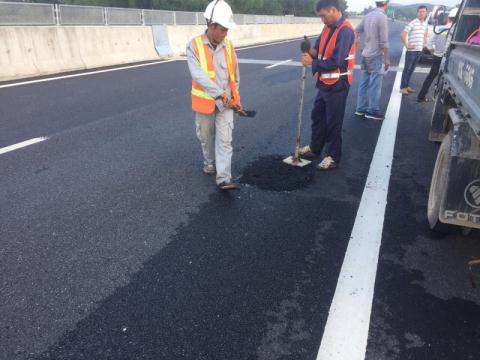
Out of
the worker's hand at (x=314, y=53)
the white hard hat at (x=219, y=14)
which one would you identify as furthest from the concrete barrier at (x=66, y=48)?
the worker's hand at (x=314, y=53)

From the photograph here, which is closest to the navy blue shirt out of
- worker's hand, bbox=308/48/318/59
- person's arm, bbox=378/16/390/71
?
worker's hand, bbox=308/48/318/59

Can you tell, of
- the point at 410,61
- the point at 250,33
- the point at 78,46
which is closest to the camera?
the point at 410,61

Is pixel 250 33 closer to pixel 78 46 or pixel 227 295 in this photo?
pixel 78 46

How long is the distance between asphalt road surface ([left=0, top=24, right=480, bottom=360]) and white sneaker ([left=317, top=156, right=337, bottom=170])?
11 cm

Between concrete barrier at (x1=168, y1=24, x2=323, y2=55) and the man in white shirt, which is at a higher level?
the man in white shirt

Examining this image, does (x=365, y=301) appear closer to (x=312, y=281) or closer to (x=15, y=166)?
(x=312, y=281)

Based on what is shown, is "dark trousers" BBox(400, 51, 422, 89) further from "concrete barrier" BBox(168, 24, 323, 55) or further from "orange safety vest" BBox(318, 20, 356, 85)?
"concrete barrier" BBox(168, 24, 323, 55)

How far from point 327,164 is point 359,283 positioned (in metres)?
2.26

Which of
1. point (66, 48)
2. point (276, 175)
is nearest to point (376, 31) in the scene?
point (276, 175)

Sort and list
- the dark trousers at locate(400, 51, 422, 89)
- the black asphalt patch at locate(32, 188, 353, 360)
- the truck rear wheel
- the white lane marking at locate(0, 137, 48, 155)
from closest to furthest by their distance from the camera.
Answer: the black asphalt patch at locate(32, 188, 353, 360) → the truck rear wheel → the white lane marking at locate(0, 137, 48, 155) → the dark trousers at locate(400, 51, 422, 89)

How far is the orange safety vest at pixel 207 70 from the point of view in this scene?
13.1 ft

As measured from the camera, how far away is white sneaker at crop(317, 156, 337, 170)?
4.91 m

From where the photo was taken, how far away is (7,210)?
381 centimetres

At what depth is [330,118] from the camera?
4934 millimetres
